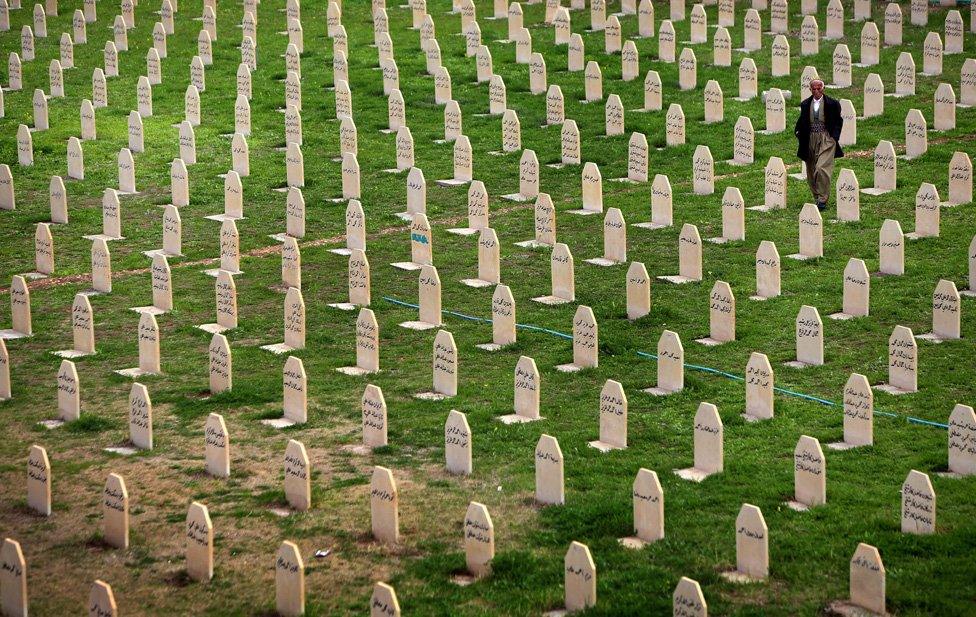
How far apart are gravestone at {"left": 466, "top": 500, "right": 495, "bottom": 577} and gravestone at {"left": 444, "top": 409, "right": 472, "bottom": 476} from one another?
5.15ft

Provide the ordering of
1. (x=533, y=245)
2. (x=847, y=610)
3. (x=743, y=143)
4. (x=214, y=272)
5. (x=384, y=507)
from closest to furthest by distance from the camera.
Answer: (x=847, y=610), (x=384, y=507), (x=214, y=272), (x=533, y=245), (x=743, y=143)

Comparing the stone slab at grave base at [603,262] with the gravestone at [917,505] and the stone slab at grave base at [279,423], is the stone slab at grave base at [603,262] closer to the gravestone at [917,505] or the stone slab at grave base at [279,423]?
the stone slab at grave base at [279,423]

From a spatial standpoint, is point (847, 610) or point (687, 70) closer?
point (847, 610)

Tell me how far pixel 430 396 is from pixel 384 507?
116 inches

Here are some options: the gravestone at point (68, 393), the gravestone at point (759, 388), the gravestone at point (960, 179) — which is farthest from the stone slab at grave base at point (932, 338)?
the gravestone at point (68, 393)

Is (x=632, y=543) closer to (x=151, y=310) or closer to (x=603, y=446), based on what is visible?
(x=603, y=446)

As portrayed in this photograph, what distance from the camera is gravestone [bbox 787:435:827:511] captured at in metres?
11.7

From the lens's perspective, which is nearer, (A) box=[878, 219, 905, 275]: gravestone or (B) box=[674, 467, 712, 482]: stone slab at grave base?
(B) box=[674, 467, 712, 482]: stone slab at grave base

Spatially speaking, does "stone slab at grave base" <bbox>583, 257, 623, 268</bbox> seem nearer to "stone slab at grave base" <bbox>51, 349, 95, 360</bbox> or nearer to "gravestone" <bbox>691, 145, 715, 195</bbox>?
"gravestone" <bbox>691, 145, 715, 195</bbox>

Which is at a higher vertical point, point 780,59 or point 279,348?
point 780,59

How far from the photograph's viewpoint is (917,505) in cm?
1115

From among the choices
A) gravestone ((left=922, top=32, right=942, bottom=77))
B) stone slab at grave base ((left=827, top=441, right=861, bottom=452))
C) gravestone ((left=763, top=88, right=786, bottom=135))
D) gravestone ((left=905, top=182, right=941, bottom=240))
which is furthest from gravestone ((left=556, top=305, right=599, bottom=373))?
gravestone ((left=922, top=32, right=942, bottom=77))

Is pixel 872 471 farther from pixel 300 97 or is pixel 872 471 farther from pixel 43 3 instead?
Answer: pixel 43 3

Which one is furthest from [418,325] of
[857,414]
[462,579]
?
[462,579]
